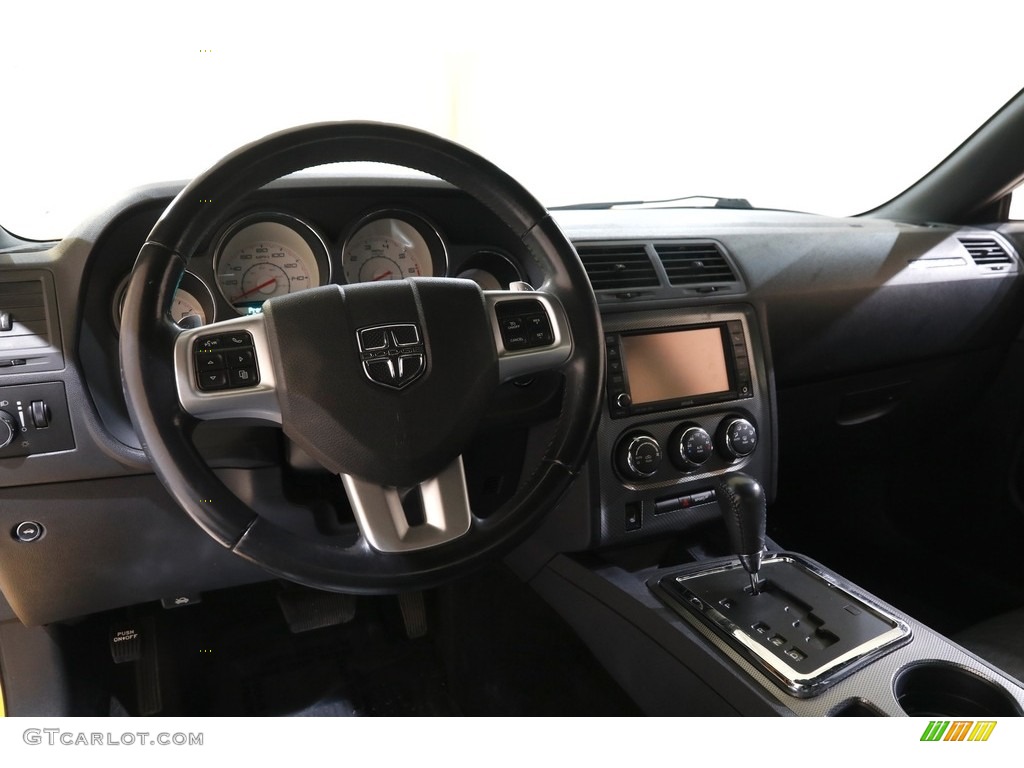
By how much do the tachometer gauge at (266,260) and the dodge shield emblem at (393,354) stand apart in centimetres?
37

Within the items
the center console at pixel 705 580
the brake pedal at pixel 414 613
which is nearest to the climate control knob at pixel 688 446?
the center console at pixel 705 580

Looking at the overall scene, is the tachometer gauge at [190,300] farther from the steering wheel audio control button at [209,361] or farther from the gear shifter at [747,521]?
the gear shifter at [747,521]

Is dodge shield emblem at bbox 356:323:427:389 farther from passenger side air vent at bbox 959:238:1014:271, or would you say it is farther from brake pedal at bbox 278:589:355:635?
passenger side air vent at bbox 959:238:1014:271

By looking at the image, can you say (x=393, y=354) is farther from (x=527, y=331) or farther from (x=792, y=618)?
(x=792, y=618)

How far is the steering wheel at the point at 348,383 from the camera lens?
828mm

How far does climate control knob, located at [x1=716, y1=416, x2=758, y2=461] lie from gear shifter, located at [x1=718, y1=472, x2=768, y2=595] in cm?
16

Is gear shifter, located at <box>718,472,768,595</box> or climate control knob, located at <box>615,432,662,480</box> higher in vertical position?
climate control knob, located at <box>615,432,662,480</box>

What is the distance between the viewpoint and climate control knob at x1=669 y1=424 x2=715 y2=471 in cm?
131

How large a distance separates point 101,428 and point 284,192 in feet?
1.38

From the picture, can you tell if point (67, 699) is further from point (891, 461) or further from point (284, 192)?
point (891, 461)

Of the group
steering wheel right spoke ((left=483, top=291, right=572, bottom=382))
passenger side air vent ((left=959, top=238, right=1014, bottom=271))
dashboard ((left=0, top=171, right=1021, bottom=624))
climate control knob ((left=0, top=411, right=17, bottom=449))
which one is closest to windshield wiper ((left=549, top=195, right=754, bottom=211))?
dashboard ((left=0, top=171, right=1021, bottom=624))

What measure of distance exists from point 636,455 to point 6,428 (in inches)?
→ 36.0

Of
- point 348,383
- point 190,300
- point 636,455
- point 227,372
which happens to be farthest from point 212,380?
point 636,455

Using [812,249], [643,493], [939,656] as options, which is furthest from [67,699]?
[812,249]
